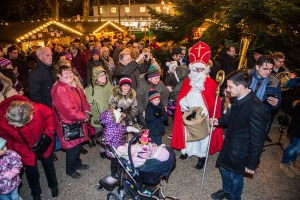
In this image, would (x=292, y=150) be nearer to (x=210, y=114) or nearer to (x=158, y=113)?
(x=210, y=114)

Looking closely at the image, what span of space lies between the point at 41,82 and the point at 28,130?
179 centimetres

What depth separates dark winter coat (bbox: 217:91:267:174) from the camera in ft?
10.2

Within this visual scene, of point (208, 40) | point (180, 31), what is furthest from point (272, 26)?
point (180, 31)

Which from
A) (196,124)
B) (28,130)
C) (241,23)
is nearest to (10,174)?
(28,130)

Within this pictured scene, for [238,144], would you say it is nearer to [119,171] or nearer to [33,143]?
[119,171]

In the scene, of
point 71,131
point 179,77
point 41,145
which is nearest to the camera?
point 41,145

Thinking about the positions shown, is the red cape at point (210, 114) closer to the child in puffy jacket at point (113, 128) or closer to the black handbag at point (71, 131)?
the child in puffy jacket at point (113, 128)

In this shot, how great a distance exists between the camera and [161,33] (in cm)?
861

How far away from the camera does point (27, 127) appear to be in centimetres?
353

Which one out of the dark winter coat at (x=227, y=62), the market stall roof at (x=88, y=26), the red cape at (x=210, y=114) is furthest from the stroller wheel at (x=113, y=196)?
the market stall roof at (x=88, y=26)

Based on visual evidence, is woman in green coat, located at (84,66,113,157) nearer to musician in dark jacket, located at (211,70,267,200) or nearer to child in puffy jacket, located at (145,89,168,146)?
child in puffy jacket, located at (145,89,168,146)

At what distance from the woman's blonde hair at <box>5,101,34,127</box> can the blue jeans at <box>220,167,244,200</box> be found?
3297 millimetres

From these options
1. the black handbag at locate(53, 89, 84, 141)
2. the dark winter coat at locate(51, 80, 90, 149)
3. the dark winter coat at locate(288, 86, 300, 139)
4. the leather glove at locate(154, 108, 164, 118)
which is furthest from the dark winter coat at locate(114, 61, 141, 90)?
the dark winter coat at locate(288, 86, 300, 139)

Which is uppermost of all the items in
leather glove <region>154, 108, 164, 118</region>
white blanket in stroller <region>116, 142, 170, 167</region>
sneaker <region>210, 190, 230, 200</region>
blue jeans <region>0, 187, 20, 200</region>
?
leather glove <region>154, 108, 164, 118</region>
